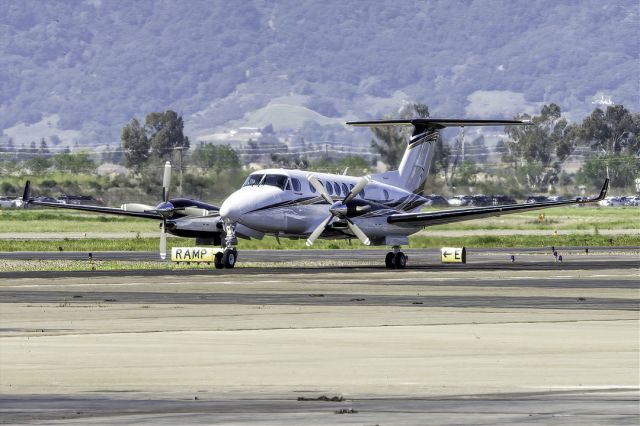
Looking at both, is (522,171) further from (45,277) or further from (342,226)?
(45,277)

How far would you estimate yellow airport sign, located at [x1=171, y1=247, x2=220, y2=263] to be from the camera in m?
53.9

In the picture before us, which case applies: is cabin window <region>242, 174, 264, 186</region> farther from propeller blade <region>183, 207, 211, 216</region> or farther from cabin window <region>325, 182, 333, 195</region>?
propeller blade <region>183, 207, 211, 216</region>

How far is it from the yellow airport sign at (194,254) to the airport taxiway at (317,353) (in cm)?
1231

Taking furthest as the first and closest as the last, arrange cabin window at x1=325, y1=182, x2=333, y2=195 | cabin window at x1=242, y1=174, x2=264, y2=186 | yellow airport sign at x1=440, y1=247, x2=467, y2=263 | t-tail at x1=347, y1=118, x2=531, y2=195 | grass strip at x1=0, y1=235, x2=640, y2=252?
1. grass strip at x1=0, y1=235, x2=640, y2=252
2. t-tail at x1=347, y1=118, x2=531, y2=195
3. yellow airport sign at x1=440, y1=247, x2=467, y2=263
4. cabin window at x1=325, y1=182, x2=333, y2=195
5. cabin window at x1=242, y1=174, x2=264, y2=186

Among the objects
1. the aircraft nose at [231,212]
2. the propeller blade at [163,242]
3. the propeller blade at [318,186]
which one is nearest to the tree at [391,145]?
the propeller blade at [163,242]

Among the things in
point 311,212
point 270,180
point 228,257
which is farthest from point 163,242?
point 311,212

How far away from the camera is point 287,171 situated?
53.2 meters

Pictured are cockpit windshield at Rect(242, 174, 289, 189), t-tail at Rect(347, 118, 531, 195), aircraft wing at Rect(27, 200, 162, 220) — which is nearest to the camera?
cockpit windshield at Rect(242, 174, 289, 189)

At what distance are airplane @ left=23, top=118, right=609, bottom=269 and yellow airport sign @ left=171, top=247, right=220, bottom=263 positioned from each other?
2.47ft

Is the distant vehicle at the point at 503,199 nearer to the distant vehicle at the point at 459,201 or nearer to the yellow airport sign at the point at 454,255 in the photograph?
the distant vehicle at the point at 459,201

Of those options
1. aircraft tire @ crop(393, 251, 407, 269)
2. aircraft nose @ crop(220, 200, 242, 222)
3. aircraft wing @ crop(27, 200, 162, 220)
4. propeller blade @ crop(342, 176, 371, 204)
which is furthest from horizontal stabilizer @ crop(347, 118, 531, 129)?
aircraft wing @ crop(27, 200, 162, 220)

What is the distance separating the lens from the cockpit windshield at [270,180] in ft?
172

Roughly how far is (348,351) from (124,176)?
131403 mm

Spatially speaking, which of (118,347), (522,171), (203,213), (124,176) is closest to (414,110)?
(522,171)
